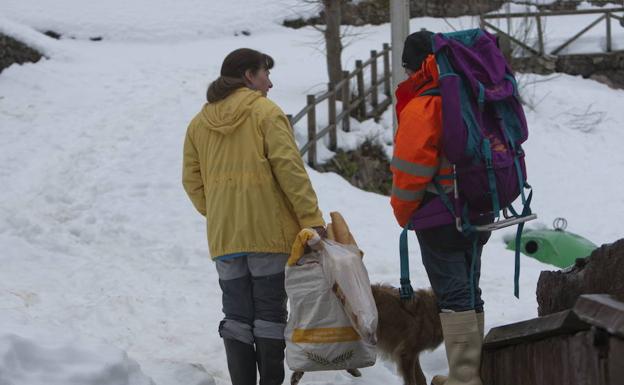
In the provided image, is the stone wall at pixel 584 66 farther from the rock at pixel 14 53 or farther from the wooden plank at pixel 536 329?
the wooden plank at pixel 536 329

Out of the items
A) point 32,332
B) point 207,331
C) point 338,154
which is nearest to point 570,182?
point 338,154

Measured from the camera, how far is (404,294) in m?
4.59

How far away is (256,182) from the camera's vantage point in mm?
4270

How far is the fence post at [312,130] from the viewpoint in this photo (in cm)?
1215

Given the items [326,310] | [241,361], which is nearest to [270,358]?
[241,361]

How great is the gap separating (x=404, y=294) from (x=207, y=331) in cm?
196

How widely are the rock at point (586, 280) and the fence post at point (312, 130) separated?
324 inches

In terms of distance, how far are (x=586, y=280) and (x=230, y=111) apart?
5.88ft

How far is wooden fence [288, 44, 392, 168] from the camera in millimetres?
12188

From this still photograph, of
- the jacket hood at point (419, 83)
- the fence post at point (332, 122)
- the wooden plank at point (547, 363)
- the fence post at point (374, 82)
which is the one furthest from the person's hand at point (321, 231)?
the fence post at point (374, 82)

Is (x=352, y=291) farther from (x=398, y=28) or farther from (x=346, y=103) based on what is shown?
(x=346, y=103)

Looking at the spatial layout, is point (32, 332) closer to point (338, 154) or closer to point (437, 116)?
point (437, 116)

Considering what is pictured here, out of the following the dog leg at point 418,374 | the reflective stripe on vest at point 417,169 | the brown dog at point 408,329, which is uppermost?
the reflective stripe on vest at point 417,169

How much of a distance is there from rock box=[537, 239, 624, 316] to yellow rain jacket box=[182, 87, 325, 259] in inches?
42.5
